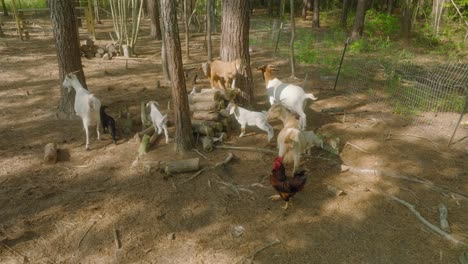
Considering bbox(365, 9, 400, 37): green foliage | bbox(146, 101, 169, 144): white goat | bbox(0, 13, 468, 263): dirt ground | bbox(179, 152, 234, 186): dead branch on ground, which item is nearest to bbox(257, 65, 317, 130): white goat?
bbox(0, 13, 468, 263): dirt ground

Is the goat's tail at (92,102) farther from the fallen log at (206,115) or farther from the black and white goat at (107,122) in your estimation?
the fallen log at (206,115)

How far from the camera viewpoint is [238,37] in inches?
301

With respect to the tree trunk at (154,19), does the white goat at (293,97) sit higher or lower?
lower

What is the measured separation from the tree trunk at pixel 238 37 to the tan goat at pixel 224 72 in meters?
0.13

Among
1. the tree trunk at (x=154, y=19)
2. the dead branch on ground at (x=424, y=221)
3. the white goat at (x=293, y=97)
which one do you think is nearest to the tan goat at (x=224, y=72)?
the white goat at (x=293, y=97)

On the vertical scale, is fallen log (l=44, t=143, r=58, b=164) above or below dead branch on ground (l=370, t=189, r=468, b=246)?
above

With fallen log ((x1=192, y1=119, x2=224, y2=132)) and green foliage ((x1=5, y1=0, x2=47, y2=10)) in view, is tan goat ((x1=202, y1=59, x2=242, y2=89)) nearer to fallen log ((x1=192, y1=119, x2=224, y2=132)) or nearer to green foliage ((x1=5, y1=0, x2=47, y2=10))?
fallen log ((x1=192, y1=119, x2=224, y2=132))

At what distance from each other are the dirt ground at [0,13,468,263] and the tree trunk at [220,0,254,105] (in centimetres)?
120

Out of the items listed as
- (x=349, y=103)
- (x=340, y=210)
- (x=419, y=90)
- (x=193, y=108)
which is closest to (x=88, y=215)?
(x=193, y=108)

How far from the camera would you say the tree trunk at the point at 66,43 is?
6.58 meters

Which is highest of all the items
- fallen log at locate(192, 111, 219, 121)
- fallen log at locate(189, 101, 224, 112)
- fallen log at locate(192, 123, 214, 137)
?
fallen log at locate(189, 101, 224, 112)

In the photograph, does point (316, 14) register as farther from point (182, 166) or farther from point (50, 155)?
point (50, 155)

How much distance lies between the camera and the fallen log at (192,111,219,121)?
21.4 ft

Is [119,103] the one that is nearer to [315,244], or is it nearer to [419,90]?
[315,244]
